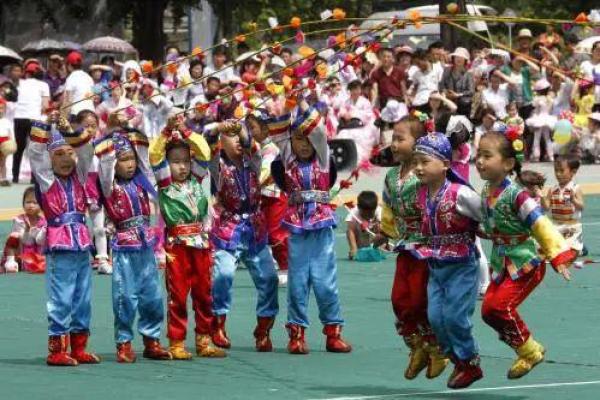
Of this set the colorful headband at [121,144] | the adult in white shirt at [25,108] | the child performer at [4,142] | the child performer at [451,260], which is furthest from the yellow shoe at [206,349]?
the adult in white shirt at [25,108]

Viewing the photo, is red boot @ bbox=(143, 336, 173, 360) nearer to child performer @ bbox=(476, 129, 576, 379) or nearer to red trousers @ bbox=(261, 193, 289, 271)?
child performer @ bbox=(476, 129, 576, 379)

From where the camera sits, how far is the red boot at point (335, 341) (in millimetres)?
12055

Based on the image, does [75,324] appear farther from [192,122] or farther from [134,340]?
[192,122]

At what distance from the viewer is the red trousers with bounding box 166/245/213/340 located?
467 inches

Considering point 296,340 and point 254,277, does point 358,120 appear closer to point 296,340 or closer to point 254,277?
point 254,277

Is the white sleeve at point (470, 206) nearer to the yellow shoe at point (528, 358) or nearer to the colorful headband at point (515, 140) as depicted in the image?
the colorful headband at point (515, 140)

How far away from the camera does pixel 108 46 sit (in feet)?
110

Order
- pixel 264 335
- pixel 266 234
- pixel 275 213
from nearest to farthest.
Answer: pixel 264 335, pixel 266 234, pixel 275 213

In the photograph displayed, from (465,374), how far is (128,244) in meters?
2.59

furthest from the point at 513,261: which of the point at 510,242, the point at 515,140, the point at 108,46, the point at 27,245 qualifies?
the point at 108,46

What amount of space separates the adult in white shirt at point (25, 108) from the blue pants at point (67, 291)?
14340 mm

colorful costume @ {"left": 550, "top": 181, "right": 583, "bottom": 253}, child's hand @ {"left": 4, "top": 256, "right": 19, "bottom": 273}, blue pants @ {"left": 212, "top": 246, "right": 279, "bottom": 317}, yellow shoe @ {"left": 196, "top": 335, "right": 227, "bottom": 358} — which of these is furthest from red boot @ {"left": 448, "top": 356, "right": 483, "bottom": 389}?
child's hand @ {"left": 4, "top": 256, "right": 19, "bottom": 273}

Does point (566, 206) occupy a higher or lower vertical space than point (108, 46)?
lower

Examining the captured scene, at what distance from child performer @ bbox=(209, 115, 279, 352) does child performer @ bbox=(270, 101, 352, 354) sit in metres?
0.23
